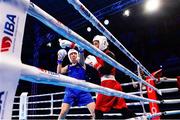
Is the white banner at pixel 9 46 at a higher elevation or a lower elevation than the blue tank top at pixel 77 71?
lower

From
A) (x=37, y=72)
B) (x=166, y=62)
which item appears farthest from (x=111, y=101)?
(x=166, y=62)

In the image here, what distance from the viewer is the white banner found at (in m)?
0.39

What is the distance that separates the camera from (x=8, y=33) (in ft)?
1.36

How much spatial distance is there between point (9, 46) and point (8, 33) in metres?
0.02

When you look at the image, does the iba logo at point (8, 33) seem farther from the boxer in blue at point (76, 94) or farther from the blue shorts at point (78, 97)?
the blue shorts at point (78, 97)

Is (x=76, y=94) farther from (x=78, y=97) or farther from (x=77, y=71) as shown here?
(x=77, y=71)

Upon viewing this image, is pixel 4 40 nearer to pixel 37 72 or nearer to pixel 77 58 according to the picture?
pixel 37 72

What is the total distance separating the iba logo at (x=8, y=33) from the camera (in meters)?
0.40

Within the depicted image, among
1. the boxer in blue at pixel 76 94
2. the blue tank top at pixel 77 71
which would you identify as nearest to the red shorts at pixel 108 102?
the boxer in blue at pixel 76 94

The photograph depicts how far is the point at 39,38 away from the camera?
7.45 metres

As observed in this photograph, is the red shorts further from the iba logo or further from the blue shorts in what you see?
the iba logo

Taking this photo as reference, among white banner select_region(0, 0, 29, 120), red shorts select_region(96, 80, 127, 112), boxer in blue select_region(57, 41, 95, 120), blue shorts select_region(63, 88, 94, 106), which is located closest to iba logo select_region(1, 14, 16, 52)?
white banner select_region(0, 0, 29, 120)

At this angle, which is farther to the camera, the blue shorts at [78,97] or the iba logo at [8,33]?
the blue shorts at [78,97]

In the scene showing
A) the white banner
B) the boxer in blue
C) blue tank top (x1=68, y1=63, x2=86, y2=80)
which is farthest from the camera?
blue tank top (x1=68, y1=63, x2=86, y2=80)
